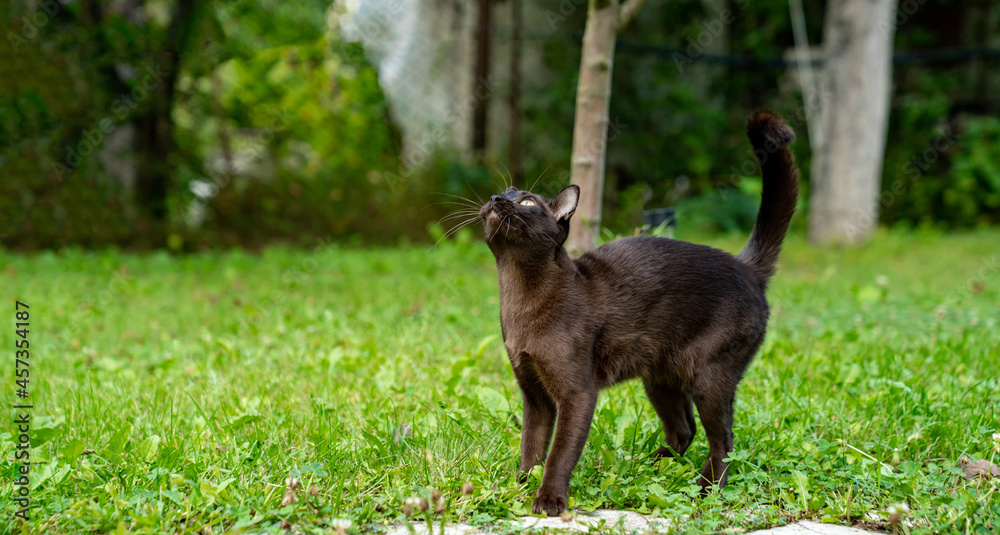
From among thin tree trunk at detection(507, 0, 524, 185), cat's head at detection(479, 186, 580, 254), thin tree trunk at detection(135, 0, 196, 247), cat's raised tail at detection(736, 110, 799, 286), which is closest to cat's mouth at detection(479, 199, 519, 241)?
cat's head at detection(479, 186, 580, 254)

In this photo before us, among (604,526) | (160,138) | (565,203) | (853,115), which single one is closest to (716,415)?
(604,526)

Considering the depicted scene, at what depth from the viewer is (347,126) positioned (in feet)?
28.9

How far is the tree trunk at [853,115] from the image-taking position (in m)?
8.36

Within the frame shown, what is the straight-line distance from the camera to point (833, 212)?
337 inches

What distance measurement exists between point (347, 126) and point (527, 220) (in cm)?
693

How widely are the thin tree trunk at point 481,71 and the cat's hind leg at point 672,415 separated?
6.81 m

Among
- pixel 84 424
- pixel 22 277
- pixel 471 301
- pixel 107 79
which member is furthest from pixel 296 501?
pixel 107 79

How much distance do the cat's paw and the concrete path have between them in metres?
0.02

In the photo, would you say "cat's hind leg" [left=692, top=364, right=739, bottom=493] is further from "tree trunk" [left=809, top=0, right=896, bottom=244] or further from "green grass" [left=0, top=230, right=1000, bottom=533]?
"tree trunk" [left=809, top=0, right=896, bottom=244]

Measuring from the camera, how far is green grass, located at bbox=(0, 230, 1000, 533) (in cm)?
207

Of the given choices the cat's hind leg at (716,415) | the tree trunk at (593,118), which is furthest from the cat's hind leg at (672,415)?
the tree trunk at (593,118)

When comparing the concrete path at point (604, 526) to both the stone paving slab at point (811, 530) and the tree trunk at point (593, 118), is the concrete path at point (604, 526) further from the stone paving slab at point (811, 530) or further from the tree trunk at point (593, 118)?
the tree trunk at point (593, 118)

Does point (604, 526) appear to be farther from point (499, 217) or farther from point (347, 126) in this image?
point (347, 126)

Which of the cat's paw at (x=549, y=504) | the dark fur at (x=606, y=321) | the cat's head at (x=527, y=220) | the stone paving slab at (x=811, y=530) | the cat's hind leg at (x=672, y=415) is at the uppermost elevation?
the cat's head at (x=527, y=220)
